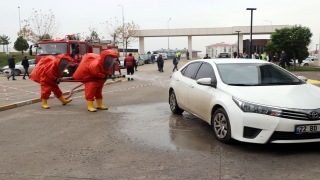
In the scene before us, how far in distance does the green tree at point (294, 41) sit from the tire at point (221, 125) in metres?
25.4

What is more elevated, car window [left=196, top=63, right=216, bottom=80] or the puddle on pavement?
car window [left=196, top=63, right=216, bottom=80]

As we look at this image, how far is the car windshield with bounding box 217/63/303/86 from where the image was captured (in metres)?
6.14

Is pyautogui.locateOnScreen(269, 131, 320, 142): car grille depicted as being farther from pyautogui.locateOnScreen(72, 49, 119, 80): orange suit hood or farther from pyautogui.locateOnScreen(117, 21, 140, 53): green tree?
pyautogui.locateOnScreen(117, 21, 140, 53): green tree

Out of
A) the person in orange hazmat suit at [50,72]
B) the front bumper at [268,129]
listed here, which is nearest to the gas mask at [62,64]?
the person in orange hazmat suit at [50,72]

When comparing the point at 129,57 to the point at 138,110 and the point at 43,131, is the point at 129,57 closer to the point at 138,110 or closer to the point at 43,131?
the point at 138,110

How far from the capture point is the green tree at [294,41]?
2877 centimetres

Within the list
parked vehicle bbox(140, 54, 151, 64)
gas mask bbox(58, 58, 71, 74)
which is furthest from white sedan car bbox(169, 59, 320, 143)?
parked vehicle bbox(140, 54, 151, 64)

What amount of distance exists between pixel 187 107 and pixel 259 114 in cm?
251

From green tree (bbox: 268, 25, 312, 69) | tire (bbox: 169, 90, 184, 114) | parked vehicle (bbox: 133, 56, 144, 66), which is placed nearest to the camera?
tire (bbox: 169, 90, 184, 114)

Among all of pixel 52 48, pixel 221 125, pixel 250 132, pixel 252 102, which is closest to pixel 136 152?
pixel 221 125

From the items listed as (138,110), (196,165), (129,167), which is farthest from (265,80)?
(138,110)

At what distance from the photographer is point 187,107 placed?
7.41 meters

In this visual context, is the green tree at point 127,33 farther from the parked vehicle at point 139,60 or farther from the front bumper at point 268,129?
the front bumper at point 268,129

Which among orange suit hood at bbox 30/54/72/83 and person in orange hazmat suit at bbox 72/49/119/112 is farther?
orange suit hood at bbox 30/54/72/83
